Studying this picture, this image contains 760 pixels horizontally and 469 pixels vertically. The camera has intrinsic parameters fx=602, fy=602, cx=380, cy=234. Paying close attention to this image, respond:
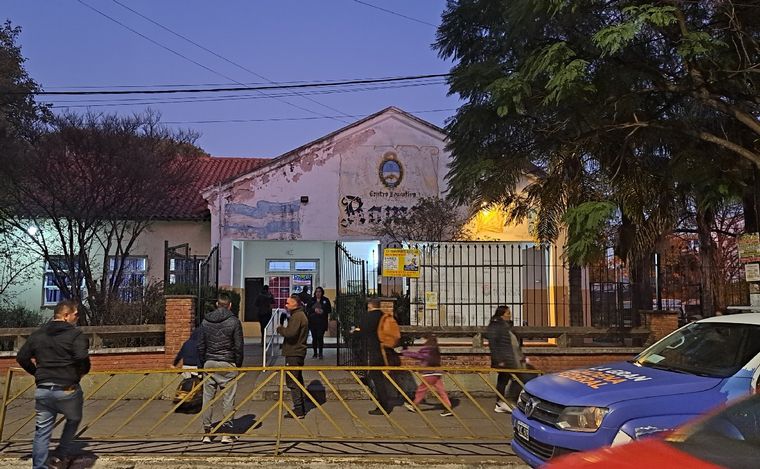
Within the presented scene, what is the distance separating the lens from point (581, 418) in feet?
16.8

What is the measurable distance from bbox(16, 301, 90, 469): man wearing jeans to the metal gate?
18.7ft

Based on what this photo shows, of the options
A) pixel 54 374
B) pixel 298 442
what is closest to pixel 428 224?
pixel 298 442

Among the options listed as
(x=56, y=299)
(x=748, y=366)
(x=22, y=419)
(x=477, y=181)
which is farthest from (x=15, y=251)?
(x=748, y=366)

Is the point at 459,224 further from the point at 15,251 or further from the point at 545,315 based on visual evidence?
Result: the point at 15,251

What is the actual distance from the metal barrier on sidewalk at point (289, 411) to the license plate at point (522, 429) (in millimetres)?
1357

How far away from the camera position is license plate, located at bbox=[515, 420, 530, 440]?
5677 millimetres

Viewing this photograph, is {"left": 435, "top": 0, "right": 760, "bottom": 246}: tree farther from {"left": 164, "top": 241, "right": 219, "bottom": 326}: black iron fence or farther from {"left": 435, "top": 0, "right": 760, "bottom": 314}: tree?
{"left": 164, "top": 241, "right": 219, "bottom": 326}: black iron fence

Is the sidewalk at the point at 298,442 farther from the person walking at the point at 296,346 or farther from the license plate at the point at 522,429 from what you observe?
the license plate at the point at 522,429

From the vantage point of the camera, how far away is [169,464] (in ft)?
21.6

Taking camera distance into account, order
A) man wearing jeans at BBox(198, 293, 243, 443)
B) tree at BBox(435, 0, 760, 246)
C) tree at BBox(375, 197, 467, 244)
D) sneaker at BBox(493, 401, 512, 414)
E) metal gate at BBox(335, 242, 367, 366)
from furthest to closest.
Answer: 1. tree at BBox(375, 197, 467, 244)
2. metal gate at BBox(335, 242, 367, 366)
3. sneaker at BBox(493, 401, 512, 414)
4. tree at BBox(435, 0, 760, 246)
5. man wearing jeans at BBox(198, 293, 243, 443)

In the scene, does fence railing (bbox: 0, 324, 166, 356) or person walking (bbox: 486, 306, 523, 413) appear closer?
person walking (bbox: 486, 306, 523, 413)

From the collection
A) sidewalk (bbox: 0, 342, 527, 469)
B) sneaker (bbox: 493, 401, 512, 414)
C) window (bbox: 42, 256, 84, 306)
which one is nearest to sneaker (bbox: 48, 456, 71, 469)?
sidewalk (bbox: 0, 342, 527, 469)

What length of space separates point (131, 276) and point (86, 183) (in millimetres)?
4031

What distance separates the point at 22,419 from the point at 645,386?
8.77m
